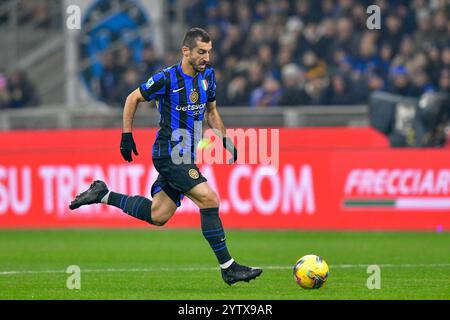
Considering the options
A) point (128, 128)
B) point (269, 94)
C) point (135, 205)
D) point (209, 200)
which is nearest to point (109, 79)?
point (269, 94)

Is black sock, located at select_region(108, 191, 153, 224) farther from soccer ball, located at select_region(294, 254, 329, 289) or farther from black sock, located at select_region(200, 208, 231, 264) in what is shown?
soccer ball, located at select_region(294, 254, 329, 289)

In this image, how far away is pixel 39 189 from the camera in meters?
18.6

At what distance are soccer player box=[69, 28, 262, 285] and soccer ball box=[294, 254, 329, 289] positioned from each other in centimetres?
41

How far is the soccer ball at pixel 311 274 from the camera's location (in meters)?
10.2

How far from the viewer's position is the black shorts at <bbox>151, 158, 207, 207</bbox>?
10648mm

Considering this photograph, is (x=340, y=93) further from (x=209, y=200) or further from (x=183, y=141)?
(x=209, y=200)

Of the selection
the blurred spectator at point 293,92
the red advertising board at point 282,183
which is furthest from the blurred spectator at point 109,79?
the blurred spectator at point 293,92

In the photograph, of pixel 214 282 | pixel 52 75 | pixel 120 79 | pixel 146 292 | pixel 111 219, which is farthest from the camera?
pixel 52 75

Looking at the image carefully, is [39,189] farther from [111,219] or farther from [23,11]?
[23,11]

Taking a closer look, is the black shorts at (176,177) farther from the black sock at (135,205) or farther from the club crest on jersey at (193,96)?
the club crest on jersey at (193,96)

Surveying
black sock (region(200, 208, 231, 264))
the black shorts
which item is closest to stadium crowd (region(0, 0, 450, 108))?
the black shorts

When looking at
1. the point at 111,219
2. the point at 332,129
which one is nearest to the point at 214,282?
the point at 111,219

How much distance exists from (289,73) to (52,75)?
6.79m

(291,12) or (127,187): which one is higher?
(291,12)
